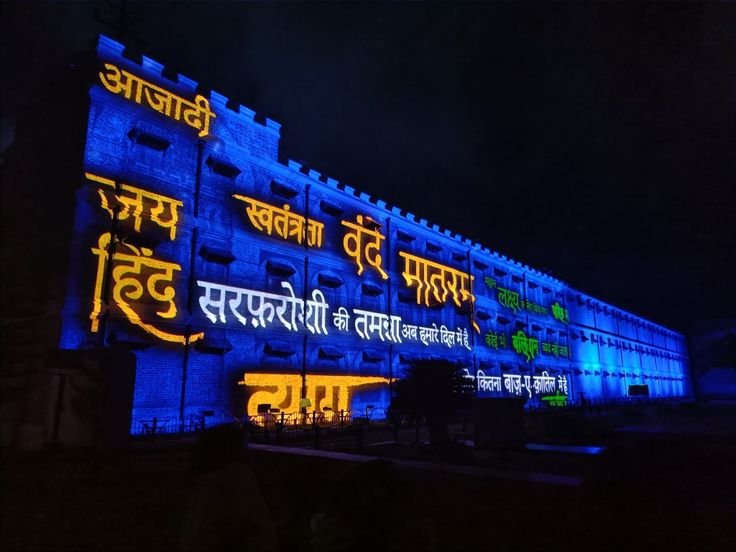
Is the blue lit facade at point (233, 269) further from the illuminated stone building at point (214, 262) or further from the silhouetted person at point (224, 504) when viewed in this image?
the silhouetted person at point (224, 504)

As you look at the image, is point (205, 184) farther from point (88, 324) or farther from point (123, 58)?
point (88, 324)

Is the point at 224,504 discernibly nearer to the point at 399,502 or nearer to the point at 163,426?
the point at 399,502

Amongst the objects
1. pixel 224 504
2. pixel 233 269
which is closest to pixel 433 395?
pixel 224 504

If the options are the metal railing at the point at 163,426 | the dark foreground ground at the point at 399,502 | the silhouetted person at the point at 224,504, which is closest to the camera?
the silhouetted person at the point at 224,504

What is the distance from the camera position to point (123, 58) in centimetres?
2038

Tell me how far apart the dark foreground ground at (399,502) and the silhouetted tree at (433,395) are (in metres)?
2.97

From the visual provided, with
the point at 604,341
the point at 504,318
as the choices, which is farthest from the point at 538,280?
the point at 604,341

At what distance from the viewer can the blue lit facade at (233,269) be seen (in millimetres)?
18578

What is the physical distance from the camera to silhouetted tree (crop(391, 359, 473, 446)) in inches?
505

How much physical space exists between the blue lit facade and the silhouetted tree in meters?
9.03

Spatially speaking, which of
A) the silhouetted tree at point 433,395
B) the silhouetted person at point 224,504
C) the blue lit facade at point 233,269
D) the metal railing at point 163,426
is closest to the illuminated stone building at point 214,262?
the blue lit facade at point 233,269

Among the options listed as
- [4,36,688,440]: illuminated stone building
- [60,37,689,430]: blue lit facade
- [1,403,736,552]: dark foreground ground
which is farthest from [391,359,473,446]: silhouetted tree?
[60,37,689,430]: blue lit facade

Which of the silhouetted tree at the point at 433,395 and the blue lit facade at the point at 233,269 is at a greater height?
the blue lit facade at the point at 233,269

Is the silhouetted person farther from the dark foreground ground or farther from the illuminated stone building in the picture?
the illuminated stone building
